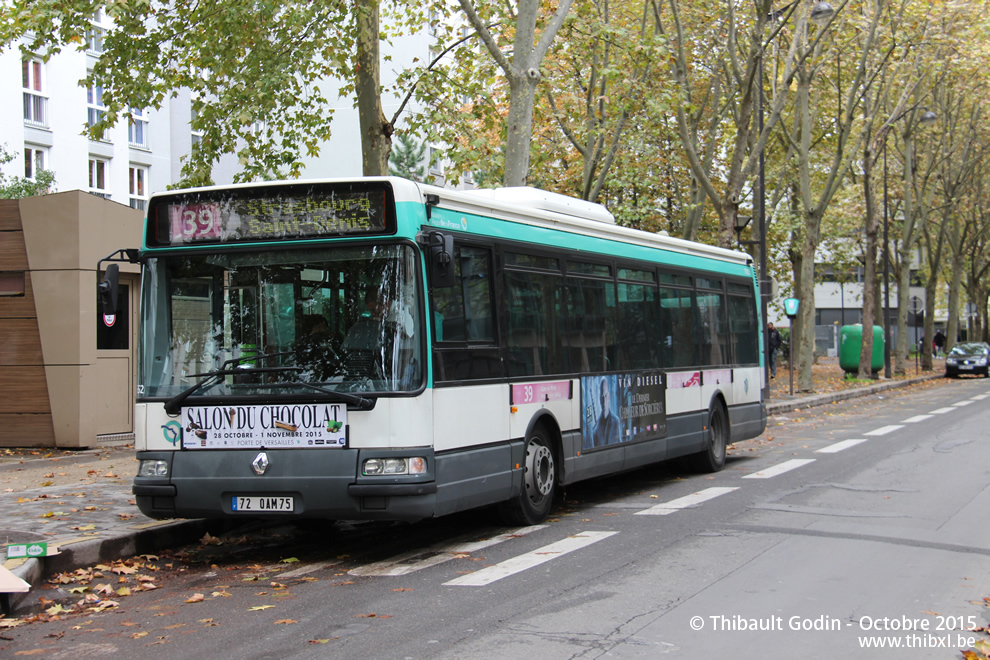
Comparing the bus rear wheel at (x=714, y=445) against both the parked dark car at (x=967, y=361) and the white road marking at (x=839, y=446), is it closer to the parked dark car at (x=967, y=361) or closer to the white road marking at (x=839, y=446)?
the white road marking at (x=839, y=446)

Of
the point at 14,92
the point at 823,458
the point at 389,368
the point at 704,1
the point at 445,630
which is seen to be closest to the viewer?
the point at 445,630

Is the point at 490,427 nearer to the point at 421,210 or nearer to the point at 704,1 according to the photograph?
the point at 421,210

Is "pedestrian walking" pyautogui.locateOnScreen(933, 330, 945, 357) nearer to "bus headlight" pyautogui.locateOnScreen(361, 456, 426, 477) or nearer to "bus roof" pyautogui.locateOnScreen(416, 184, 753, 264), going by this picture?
"bus roof" pyautogui.locateOnScreen(416, 184, 753, 264)

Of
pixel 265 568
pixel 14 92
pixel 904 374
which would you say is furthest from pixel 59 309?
pixel 904 374

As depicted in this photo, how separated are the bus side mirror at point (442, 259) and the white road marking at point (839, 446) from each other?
994 centimetres

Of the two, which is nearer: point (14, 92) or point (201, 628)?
point (201, 628)

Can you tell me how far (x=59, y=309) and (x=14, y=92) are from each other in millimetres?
24078

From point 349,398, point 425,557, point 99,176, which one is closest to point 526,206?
point 349,398

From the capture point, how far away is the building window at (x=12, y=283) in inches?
643

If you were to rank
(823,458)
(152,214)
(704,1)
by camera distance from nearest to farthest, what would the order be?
(152,214) → (823,458) → (704,1)

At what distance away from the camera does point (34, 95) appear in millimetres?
38594

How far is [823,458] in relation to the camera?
15.5m

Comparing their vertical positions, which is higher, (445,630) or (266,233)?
(266,233)

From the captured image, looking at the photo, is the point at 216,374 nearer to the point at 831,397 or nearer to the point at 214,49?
the point at 214,49
